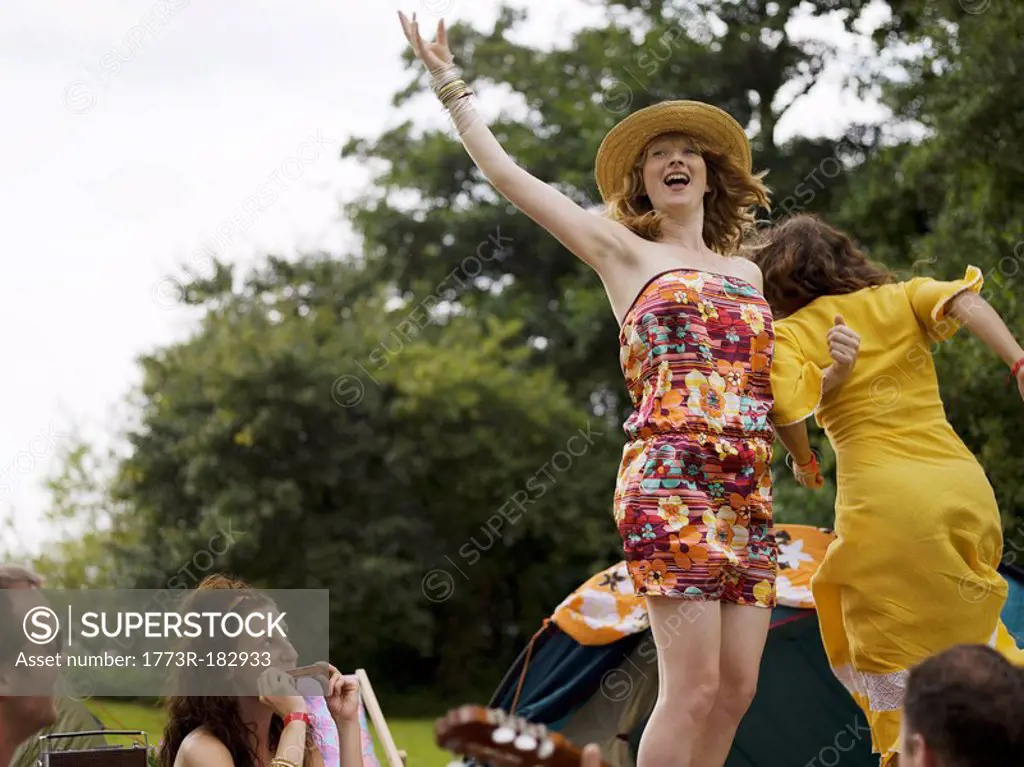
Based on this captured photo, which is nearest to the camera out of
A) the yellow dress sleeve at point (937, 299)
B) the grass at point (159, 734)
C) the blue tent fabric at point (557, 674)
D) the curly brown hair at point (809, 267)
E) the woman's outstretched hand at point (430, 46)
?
the woman's outstretched hand at point (430, 46)

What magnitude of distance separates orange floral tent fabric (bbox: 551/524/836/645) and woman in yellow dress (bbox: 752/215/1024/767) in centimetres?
191

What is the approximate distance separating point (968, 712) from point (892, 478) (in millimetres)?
1352

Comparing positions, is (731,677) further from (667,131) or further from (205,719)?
(667,131)

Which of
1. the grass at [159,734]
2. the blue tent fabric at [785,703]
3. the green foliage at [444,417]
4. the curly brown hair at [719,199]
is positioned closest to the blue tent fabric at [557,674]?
the blue tent fabric at [785,703]

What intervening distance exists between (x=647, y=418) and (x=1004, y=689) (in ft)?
3.79

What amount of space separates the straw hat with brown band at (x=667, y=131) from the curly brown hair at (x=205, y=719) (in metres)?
Answer: 1.23

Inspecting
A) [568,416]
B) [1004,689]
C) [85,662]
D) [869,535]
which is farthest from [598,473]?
[1004,689]

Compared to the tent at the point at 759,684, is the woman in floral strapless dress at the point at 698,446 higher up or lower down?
higher up

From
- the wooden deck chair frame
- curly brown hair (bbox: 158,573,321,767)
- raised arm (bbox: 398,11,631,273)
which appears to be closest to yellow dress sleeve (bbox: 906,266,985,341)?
raised arm (bbox: 398,11,631,273)

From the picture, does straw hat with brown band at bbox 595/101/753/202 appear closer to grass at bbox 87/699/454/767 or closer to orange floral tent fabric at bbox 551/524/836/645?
orange floral tent fabric at bbox 551/524/836/645

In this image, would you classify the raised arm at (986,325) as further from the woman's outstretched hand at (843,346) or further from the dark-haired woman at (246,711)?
the dark-haired woman at (246,711)

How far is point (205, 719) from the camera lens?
105 inches

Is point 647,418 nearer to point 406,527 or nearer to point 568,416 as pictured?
point 406,527

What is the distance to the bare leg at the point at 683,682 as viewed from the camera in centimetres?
242
